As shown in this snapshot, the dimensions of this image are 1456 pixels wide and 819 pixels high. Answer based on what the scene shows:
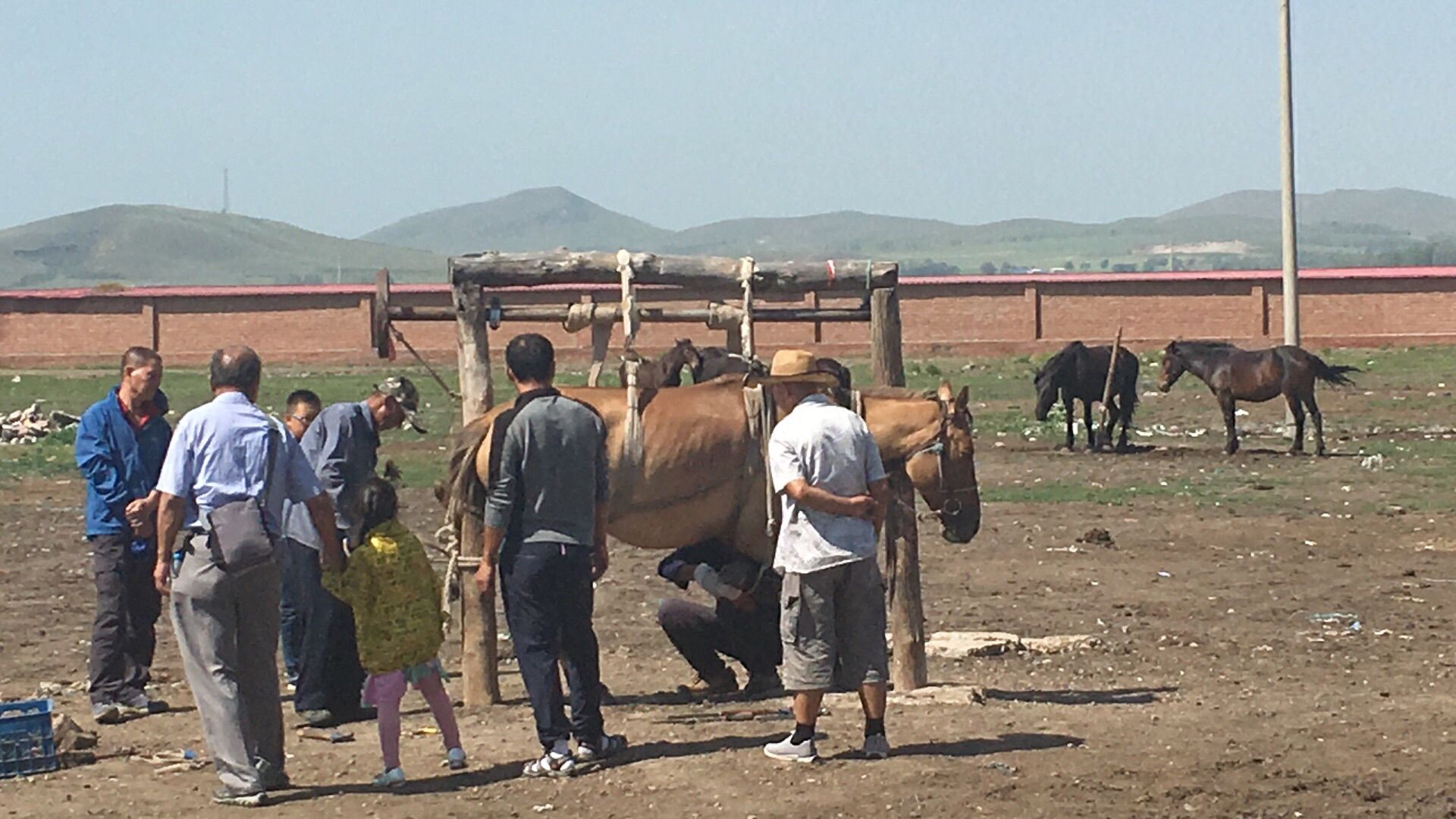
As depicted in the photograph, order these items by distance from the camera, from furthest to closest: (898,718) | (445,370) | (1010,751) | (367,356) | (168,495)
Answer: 1. (367,356)
2. (445,370)
3. (898,718)
4. (1010,751)
5. (168,495)

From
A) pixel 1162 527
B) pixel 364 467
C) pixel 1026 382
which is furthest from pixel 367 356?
pixel 364 467

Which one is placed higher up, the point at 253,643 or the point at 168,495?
the point at 168,495

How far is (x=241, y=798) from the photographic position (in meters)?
9.31

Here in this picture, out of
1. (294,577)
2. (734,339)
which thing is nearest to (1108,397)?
(734,339)

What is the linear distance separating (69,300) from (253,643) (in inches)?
2124

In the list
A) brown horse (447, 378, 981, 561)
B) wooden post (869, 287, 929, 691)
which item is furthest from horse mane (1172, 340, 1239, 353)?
brown horse (447, 378, 981, 561)

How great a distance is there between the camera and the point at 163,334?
61031mm

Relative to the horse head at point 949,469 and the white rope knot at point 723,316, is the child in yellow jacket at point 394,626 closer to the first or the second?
the white rope knot at point 723,316

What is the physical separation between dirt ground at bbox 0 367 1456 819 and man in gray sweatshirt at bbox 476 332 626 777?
37cm

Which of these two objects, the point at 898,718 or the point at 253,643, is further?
the point at 898,718

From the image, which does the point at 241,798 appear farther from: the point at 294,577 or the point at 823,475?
the point at 823,475

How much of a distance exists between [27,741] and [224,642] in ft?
4.57

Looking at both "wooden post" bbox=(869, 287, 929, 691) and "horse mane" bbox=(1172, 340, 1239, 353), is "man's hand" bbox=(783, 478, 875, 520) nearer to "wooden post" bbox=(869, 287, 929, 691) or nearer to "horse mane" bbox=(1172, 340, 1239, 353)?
"wooden post" bbox=(869, 287, 929, 691)

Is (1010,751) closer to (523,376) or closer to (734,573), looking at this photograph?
(734,573)
